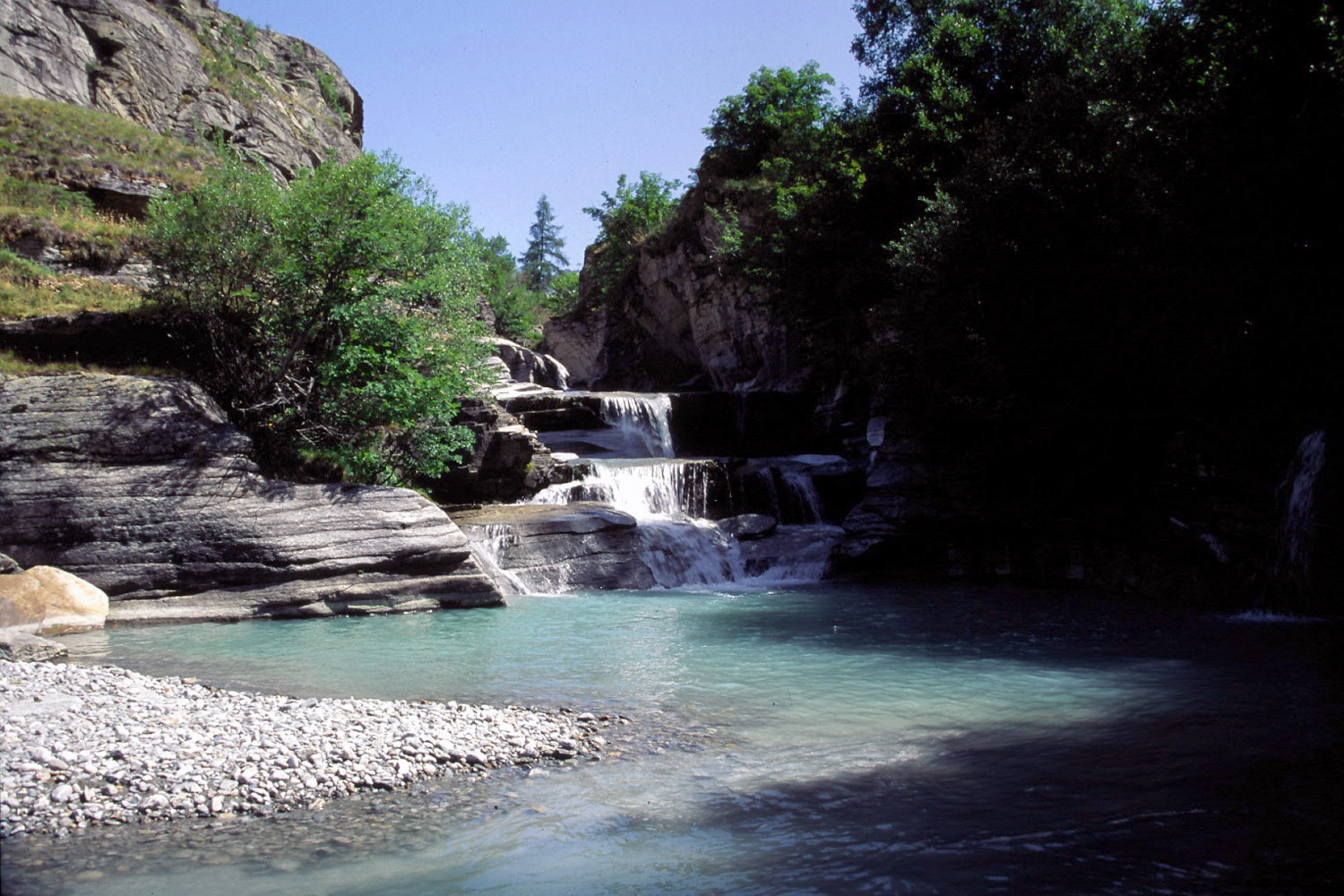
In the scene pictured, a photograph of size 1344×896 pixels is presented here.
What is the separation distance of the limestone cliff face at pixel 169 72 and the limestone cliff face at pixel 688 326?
15.3 metres

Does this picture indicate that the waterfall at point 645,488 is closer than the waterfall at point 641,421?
Yes

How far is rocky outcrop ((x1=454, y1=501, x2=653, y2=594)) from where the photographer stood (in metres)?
15.4

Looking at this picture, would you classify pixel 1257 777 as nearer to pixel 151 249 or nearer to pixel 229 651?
pixel 229 651

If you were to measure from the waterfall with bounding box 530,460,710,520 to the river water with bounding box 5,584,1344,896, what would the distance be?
7.97 metres

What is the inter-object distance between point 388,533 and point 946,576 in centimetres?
1114

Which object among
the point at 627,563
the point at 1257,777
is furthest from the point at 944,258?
the point at 1257,777

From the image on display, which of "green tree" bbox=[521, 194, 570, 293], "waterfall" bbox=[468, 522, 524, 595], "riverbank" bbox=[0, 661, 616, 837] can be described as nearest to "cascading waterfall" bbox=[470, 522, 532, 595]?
"waterfall" bbox=[468, 522, 524, 595]

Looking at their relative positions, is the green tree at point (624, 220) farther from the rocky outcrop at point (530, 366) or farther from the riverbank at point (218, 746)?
the riverbank at point (218, 746)

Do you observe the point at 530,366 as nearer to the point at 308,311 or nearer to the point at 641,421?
the point at 641,421

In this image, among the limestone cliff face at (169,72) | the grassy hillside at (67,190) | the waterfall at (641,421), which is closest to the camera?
the grassy hillside at (67,190)

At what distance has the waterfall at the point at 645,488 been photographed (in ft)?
64.0

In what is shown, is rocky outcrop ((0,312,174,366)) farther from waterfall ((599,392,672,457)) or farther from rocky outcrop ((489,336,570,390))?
rocky outcrop ((489,336,570,390))

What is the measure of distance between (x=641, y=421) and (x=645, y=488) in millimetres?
6831

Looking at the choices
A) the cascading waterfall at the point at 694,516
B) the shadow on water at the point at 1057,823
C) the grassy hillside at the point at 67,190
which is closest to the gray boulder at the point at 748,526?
the cascading waterfall at the point at 694,516
